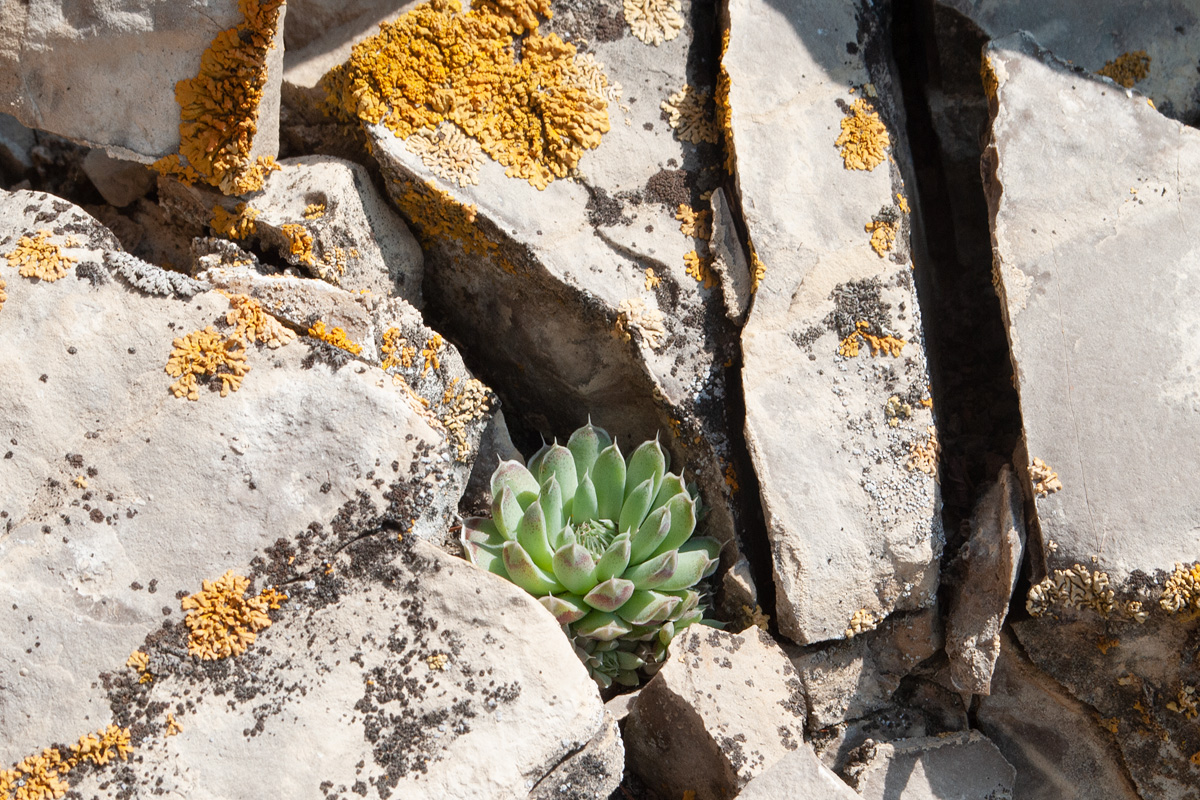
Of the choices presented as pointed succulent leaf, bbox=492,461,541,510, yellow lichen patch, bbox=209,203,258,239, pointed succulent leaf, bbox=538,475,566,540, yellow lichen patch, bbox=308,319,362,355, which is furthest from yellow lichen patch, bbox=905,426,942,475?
yellow lichen patch, bbox=209,203,258,239

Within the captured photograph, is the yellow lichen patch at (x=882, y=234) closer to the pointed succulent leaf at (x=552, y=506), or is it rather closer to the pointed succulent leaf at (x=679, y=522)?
the pointed succulent leaf at (x=679, y=522)

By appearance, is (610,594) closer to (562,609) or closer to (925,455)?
(562,609)

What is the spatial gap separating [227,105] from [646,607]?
2316mm

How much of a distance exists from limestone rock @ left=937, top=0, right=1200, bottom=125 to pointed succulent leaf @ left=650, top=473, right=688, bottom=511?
7.36 ft

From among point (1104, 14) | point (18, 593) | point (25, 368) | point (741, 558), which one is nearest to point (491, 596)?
point (741, 558)

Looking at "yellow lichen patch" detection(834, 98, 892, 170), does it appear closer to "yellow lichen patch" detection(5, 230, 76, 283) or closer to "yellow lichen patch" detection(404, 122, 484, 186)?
"yellow lichen patch" detection(404, 122, 484, 186)

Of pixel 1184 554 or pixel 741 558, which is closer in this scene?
pixel 1184 554

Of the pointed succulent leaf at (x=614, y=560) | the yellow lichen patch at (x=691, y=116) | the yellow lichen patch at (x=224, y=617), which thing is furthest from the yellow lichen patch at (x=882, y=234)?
the yellow lichen patch at (x=224, y=617)

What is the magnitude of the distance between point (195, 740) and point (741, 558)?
1930 mm

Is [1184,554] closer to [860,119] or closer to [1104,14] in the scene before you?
[860,119]

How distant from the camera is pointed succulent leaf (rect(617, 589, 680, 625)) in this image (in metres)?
3.26

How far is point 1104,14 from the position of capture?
3.75 meters

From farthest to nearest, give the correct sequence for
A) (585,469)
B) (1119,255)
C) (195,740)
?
(585,469) < (1119,255) < (195,740)

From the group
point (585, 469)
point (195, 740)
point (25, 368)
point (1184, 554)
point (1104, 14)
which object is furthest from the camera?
point (1104, 14)
